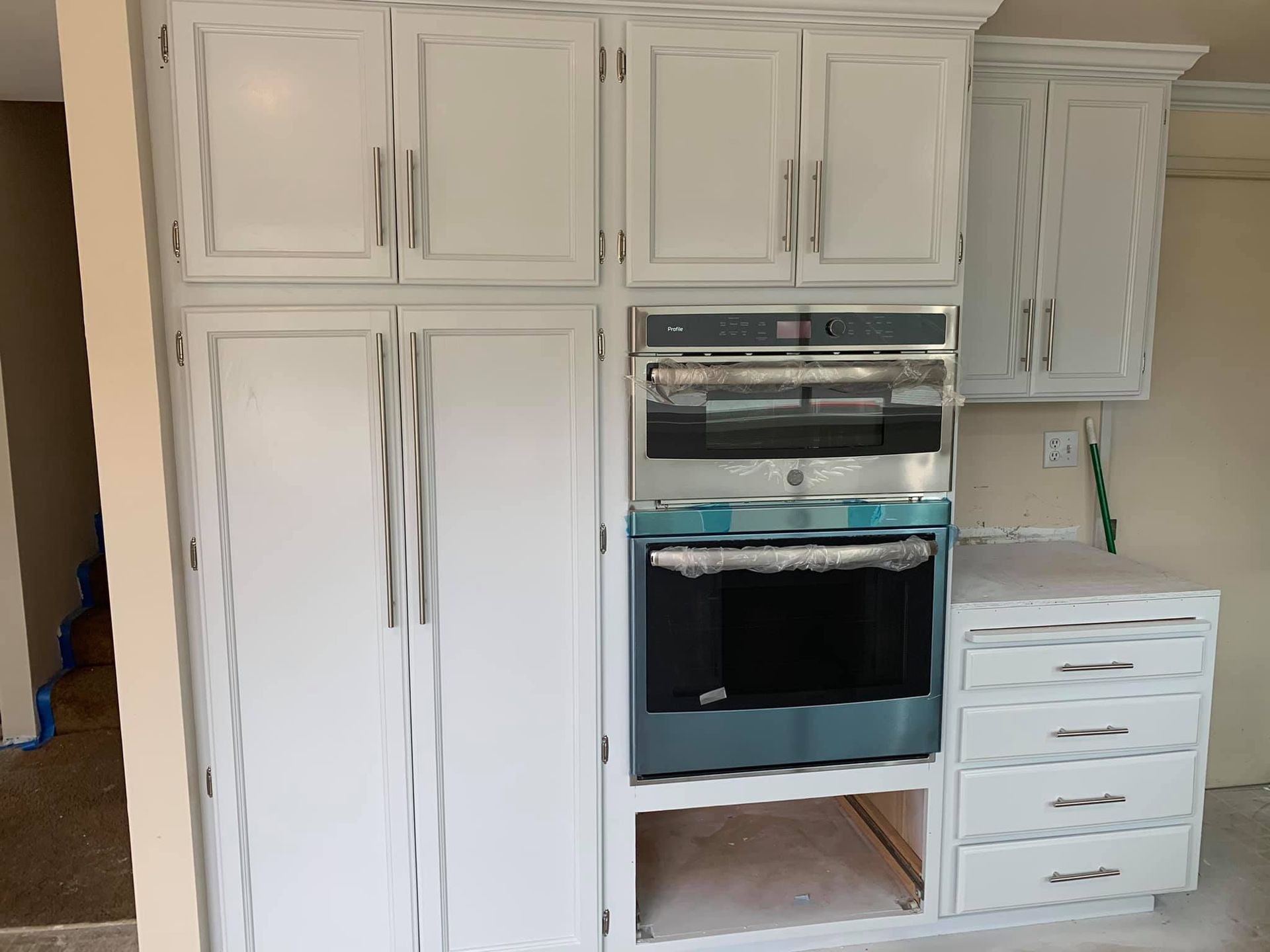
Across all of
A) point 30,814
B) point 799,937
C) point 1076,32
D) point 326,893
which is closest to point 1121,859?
point 799,937

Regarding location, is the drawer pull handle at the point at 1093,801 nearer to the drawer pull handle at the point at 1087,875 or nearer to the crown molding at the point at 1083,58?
the drawer pull handle at the point at 1087,875

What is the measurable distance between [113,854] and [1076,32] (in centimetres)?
358

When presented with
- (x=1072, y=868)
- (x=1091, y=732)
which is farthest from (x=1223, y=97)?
(x=1072, y=868)

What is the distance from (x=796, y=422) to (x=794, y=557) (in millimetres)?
311

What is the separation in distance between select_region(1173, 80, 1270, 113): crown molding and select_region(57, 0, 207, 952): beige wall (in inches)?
113

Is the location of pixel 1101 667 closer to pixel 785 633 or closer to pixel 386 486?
pixel 785 633

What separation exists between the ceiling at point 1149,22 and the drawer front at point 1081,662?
155 cm

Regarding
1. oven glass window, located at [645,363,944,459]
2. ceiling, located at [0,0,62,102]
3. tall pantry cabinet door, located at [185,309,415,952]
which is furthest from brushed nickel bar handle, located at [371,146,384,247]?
ceiling, located at [0,0,62,102]

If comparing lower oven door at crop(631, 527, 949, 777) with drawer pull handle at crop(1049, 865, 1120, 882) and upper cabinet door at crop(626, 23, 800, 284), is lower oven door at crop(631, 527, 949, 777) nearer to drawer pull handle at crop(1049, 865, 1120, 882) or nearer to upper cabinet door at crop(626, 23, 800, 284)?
drawer pull handle at crop(1049, 865, 1120, 882)

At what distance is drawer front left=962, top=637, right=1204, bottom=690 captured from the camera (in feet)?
7.36

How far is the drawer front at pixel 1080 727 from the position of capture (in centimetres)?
226

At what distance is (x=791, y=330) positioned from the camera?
2059 millimetres

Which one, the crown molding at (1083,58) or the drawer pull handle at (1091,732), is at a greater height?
the crown molding at (1083,58)

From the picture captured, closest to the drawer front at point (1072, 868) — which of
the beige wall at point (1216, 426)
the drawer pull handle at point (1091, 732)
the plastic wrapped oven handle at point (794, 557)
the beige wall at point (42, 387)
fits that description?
the drawer pull handle at point (1091, 732)
